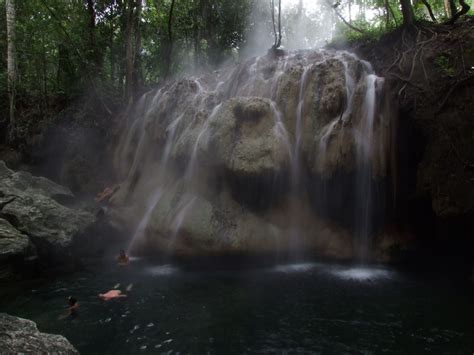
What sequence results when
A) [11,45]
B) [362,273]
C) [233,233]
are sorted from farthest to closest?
1. [11,45]
2. [233,233]
3. [362,273]

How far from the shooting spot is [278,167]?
36.8 ft

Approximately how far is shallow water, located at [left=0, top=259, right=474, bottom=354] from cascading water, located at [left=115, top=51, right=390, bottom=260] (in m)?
1.13

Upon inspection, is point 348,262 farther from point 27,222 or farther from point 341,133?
point 27,222

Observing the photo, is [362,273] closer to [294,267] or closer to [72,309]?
[294,267]

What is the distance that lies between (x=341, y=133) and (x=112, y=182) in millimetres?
13467

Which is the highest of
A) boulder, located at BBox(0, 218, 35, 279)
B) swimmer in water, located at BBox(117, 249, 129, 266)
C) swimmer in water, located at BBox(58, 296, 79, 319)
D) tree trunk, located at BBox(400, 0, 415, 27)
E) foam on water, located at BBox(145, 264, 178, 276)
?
tree trunk, located at BBox(400, 0, 415, 27)

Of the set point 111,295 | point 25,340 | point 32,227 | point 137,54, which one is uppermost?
point 137,54

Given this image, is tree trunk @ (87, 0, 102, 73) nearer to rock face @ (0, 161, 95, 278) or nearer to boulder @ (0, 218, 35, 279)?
rock face @ (0, 161, 95, 278)

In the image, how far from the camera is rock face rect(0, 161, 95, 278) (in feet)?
32.7

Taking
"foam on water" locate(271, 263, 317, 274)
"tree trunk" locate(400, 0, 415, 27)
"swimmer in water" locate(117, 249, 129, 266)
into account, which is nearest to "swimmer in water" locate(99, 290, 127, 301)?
"swimmer in water" locate(117, 249, 129, 266)

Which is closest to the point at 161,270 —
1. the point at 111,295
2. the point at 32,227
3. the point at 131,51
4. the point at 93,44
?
the point at 111,295

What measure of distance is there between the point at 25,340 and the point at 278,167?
8.31 m

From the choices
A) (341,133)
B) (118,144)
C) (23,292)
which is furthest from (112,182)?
(341,133)

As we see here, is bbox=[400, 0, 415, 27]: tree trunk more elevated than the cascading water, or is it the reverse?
bbox=[400, 0, 415, 27]: tree trunk
